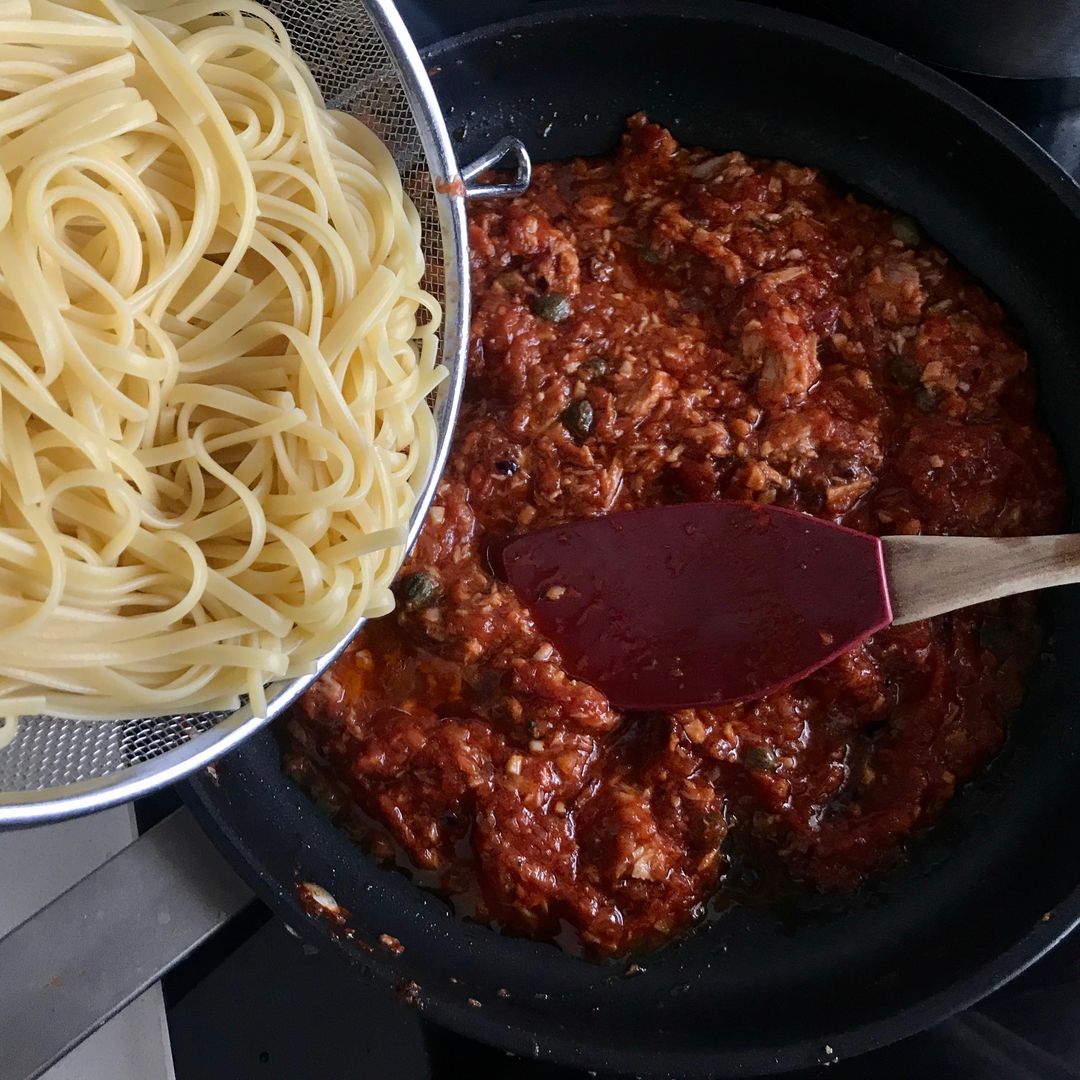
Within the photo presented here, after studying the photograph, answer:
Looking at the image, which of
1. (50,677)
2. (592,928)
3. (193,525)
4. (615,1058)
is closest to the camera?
(50,677)

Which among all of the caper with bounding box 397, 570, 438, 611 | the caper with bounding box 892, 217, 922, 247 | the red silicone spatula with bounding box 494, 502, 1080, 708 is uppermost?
the caper with bounding box 892, 217, 922, 247

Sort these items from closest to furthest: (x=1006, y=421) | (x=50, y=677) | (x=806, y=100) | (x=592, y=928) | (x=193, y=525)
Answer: (x=50, y=677)
(x=193, y=525)
(x=592, y=928)
(x=1006, y=421)
(x=806, y=100)

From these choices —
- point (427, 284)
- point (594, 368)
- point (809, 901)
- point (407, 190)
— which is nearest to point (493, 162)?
point (407, 190)

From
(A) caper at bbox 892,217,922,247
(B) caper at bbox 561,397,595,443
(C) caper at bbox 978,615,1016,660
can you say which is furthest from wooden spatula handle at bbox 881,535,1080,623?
(A) caper at bbox 892,217,922,247

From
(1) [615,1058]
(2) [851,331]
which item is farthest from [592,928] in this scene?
(2) [851,331]

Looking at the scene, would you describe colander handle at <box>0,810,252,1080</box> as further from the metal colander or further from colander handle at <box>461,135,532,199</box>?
colander handle at <box>461,135,532,199</box>

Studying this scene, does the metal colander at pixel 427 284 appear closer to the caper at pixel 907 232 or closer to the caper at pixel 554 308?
the caper at pixel 554 308

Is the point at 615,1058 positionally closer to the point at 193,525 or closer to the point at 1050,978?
the point at 1050,978
